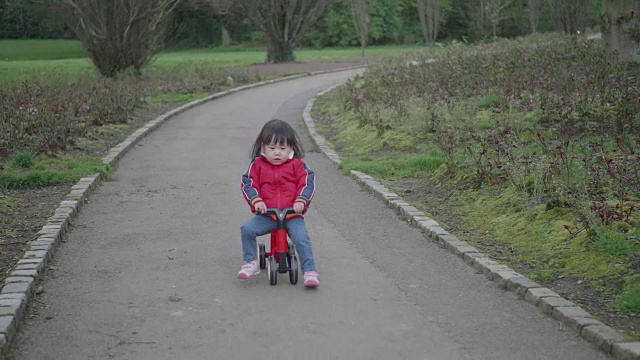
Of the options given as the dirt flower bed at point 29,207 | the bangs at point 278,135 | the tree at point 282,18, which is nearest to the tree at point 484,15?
the tree at point 282,18

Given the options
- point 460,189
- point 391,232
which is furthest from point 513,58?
point 391,232

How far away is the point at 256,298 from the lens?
22.0ft

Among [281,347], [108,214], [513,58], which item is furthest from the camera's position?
[513,58]

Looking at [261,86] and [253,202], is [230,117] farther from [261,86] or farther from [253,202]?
[253,202]

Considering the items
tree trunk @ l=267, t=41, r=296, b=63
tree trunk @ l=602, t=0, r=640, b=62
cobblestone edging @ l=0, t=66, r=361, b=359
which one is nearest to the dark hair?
cobblestone edging @ l=0, t=66, r=361, b=359

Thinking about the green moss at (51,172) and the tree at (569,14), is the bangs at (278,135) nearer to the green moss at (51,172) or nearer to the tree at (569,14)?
the green moss at (51,172)

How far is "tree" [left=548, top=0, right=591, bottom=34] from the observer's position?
39.8m

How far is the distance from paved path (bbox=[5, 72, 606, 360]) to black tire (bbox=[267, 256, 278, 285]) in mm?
77

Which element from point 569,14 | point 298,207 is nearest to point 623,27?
point 298,207

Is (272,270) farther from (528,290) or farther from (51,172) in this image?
(51,172)

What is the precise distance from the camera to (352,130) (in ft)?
54.5

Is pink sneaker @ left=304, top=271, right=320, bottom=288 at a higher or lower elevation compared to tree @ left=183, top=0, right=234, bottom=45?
lower

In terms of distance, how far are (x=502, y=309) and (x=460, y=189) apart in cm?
413

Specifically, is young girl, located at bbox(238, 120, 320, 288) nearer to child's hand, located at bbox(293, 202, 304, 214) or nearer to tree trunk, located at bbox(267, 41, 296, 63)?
child's hand, located at bbox(293, 202, 304, 214)
